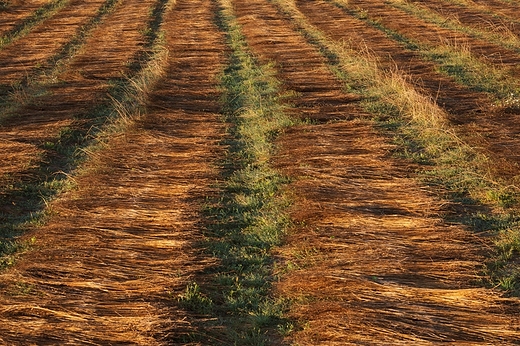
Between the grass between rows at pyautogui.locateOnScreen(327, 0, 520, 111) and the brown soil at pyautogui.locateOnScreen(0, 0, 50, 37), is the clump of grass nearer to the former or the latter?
the grass between rows at pyautogui.locateOnScreen(327, 0, 520, 111)

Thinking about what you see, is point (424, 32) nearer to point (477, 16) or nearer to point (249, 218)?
point (477, 16)

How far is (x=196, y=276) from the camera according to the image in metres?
4.92

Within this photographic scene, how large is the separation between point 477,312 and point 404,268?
2.29 feet

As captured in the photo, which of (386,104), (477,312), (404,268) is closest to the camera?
(477,312)

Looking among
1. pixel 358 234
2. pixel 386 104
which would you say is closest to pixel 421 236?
pixel 358 234

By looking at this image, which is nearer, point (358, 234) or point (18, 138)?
point (358, 234)

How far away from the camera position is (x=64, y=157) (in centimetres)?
780

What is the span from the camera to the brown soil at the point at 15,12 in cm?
1749

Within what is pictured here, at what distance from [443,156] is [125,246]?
375cm

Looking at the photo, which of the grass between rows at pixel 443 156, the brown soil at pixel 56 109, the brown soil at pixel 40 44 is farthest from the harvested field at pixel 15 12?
the grass between rows at pixel 443 156

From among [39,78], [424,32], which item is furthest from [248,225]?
[424,32]

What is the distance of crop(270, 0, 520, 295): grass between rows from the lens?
17.3 feet

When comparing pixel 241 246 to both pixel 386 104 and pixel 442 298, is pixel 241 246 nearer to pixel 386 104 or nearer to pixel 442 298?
pixel 442 298

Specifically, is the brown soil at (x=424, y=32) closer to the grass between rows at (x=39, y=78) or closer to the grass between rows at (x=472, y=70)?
the grass between rows at (x=472, y=70)
